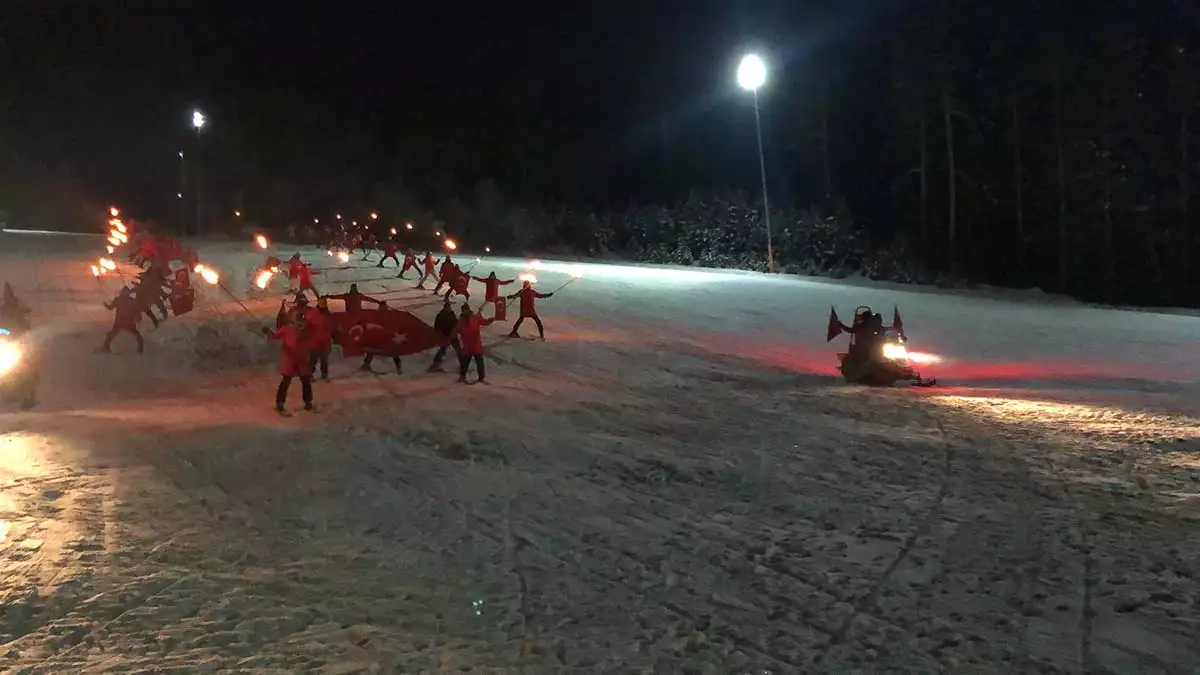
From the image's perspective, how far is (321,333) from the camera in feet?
48.1

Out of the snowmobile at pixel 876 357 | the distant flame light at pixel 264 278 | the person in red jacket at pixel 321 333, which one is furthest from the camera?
the distant flame light at pixel 264 278

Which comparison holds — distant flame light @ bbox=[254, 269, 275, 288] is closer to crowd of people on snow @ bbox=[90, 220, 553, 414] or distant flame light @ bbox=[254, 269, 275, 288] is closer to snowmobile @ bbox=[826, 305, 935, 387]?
crowd of people on snow @ bbox=[90, 220, 553, 414]

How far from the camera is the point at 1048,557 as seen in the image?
7.48 metres

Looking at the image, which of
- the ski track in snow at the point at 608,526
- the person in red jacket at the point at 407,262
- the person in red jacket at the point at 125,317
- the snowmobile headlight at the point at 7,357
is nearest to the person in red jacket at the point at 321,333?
the ski track in snow at the point at 608,526

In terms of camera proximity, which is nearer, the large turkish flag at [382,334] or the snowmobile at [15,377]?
the snowmobile at [15,377]

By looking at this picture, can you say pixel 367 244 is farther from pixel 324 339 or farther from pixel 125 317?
pixel 324 339

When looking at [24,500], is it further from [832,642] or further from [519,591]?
[832,642]

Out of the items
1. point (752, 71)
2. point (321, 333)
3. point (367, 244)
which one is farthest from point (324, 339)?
point (367, 244)

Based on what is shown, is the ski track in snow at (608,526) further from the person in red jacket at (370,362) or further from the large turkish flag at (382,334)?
the large turkish flag at (382,334)

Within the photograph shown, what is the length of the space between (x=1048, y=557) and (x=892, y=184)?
150ft

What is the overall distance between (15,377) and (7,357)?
0.35 meters

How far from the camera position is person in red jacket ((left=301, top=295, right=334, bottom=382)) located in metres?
13.9

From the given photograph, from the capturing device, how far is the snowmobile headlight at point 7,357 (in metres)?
16.0

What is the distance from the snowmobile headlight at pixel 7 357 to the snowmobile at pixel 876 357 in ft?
42.8
